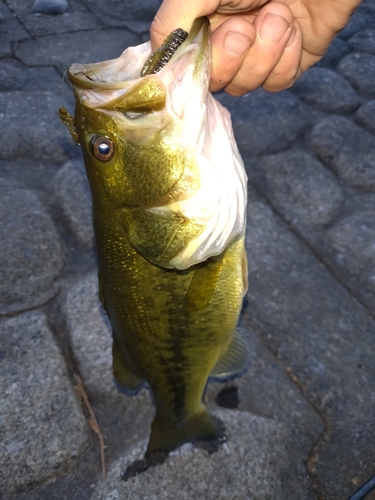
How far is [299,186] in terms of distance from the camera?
3764 millimetres

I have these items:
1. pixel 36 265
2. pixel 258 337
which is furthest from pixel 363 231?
pixel 36 265

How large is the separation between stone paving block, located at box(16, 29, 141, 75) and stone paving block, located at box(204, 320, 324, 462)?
10.3 ft

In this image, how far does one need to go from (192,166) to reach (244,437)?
1485mm

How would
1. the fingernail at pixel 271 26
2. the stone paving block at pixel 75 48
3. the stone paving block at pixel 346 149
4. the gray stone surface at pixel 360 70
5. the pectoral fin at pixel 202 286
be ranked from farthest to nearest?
the stone paving block at pixel 75 48
the gray stone surface at pixel 360 70
the stone paving block at pixel 346 149
the fingernail at pixel 271 26
the pectoral fin at pixel 202 286

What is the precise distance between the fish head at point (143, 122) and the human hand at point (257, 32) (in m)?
0.12

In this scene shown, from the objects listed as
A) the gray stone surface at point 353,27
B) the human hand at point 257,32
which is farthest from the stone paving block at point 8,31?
the human hand at point 257,32

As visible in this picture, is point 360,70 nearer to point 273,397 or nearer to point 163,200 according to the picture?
point 273,397

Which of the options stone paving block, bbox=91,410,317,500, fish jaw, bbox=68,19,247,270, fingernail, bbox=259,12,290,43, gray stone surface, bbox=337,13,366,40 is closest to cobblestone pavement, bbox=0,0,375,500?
stone paving block, bbox=91,410,317,500

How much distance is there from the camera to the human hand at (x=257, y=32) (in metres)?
1.70

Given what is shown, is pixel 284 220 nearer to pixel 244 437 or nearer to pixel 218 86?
pixel 244 437

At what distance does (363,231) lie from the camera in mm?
3488

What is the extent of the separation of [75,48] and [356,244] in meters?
3.20

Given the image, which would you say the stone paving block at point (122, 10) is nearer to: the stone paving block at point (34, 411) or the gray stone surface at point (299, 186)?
the gray stone surface at point (299, 186)

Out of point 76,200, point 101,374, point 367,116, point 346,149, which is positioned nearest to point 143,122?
point 101,374
